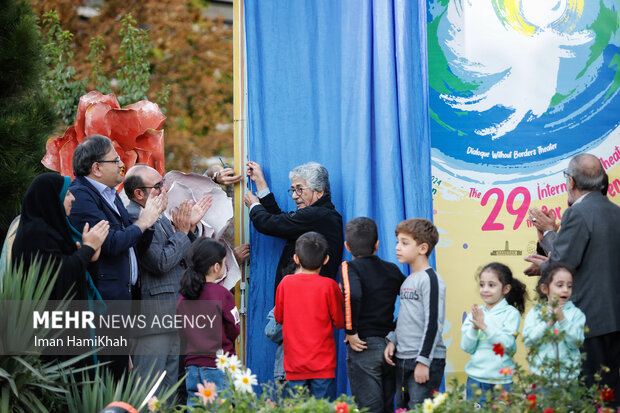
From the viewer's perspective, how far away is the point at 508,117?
5.29 meters

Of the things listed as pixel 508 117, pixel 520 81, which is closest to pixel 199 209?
pixel 508 117

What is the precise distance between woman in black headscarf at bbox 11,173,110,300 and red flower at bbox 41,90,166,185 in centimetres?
124

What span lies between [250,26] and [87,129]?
1.29 meters

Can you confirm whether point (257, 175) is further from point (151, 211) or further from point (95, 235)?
point (95, 235)

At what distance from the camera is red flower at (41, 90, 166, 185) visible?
5.27m

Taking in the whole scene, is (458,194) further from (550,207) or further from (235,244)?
(235,244)

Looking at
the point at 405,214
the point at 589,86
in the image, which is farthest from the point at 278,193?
the point at 589,86

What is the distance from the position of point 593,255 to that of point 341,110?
1889 mm

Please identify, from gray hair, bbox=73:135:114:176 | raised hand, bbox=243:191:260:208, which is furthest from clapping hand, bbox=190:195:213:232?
gray hair, bbox=73:135:114:176

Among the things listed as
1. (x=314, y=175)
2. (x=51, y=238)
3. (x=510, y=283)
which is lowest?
(x=510, y=283)

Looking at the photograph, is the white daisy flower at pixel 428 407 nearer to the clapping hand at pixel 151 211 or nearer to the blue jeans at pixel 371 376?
the blue jeans at pixel 371 376

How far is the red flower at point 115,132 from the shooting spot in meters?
5.27

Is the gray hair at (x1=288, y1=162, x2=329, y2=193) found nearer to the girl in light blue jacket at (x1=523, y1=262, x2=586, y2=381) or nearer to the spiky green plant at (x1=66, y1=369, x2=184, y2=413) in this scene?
the girl in light blue jacket at (x1=523, y1=262, x2=586, y2=381)

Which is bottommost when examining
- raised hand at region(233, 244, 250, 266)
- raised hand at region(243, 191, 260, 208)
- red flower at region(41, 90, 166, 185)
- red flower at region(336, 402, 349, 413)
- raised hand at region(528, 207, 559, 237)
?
red flower at region(336, 402, 349, 413)
